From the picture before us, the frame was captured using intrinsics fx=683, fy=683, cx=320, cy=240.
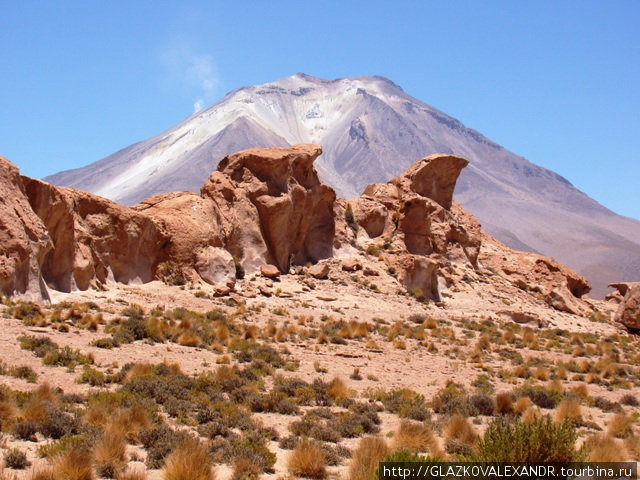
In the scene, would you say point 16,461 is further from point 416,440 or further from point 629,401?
point 629,401

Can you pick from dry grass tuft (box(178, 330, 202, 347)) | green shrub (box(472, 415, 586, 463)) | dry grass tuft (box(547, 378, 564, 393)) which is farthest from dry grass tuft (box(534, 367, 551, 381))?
green shrub (box(472, 415, 586, 463))

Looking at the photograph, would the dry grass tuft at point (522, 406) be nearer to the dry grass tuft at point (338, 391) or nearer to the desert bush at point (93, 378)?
the dry grass tuft at point (338, 391)

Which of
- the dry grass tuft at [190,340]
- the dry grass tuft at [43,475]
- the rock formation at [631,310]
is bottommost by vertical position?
the dry grass tuft at [43,475]

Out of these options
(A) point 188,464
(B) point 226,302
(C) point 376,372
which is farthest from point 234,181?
(A) point 188,464

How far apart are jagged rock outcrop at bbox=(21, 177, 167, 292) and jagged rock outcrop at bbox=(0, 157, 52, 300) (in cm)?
88

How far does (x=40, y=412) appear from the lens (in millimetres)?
8875

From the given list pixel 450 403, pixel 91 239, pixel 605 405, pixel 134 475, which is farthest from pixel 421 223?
pixel 134 475

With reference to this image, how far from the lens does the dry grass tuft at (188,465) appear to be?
277 inches

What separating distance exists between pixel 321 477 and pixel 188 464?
63.4 inches

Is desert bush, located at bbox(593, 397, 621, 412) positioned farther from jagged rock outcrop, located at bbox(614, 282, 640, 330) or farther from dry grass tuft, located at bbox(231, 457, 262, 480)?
jagged rock outcrop, located at bbox(614, 282, 640, 330)

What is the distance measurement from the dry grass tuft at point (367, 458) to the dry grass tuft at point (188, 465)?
5.09ft

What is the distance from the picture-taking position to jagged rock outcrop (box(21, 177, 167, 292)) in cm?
1986

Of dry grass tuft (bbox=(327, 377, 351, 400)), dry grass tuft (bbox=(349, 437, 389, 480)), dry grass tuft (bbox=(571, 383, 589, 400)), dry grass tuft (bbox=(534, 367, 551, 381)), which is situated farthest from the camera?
dry grass tuft (bbox=(534, 367, 551, 381))

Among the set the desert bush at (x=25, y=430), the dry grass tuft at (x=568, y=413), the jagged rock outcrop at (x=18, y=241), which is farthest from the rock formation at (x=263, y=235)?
the dry grass tuft at (x=568, y=413)
